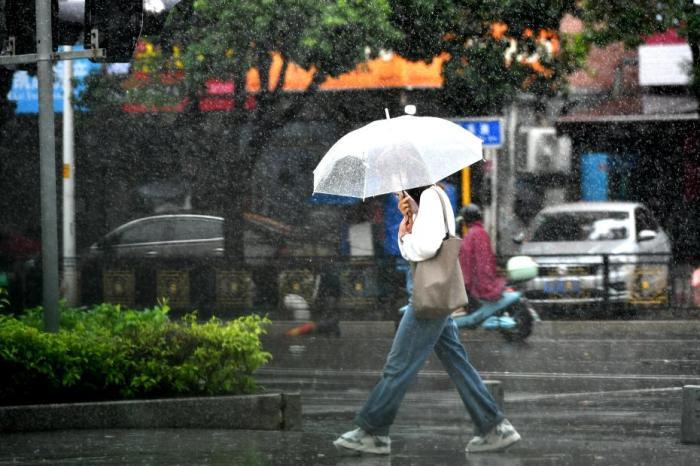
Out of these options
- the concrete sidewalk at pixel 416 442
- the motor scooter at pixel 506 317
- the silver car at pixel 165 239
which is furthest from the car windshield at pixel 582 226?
Result: the concrete sidewalk at pixel 416 442

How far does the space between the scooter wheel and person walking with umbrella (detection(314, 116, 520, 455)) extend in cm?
831

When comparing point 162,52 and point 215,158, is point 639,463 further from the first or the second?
point 215,158

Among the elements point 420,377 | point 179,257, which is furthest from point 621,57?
point 420,377

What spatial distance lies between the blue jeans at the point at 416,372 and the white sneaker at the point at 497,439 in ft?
0.12

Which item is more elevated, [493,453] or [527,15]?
[527,15]

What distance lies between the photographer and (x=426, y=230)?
6.96 metres

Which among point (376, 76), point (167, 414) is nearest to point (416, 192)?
point (167, 414)

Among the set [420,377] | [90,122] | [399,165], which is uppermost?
[90,122]

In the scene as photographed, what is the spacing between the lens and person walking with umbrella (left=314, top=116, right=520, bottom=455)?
275 inches

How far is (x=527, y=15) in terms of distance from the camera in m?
19.7

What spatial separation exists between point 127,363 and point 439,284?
94.7 inches

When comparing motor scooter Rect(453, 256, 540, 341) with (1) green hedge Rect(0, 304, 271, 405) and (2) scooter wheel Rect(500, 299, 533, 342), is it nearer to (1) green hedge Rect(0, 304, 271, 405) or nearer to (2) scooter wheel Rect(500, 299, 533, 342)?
(2) scooter wheel Rect(500, 299, 533, 342)

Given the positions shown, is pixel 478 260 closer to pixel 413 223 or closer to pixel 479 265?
pixel 479 265

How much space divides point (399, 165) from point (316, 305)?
11632 millimetres
